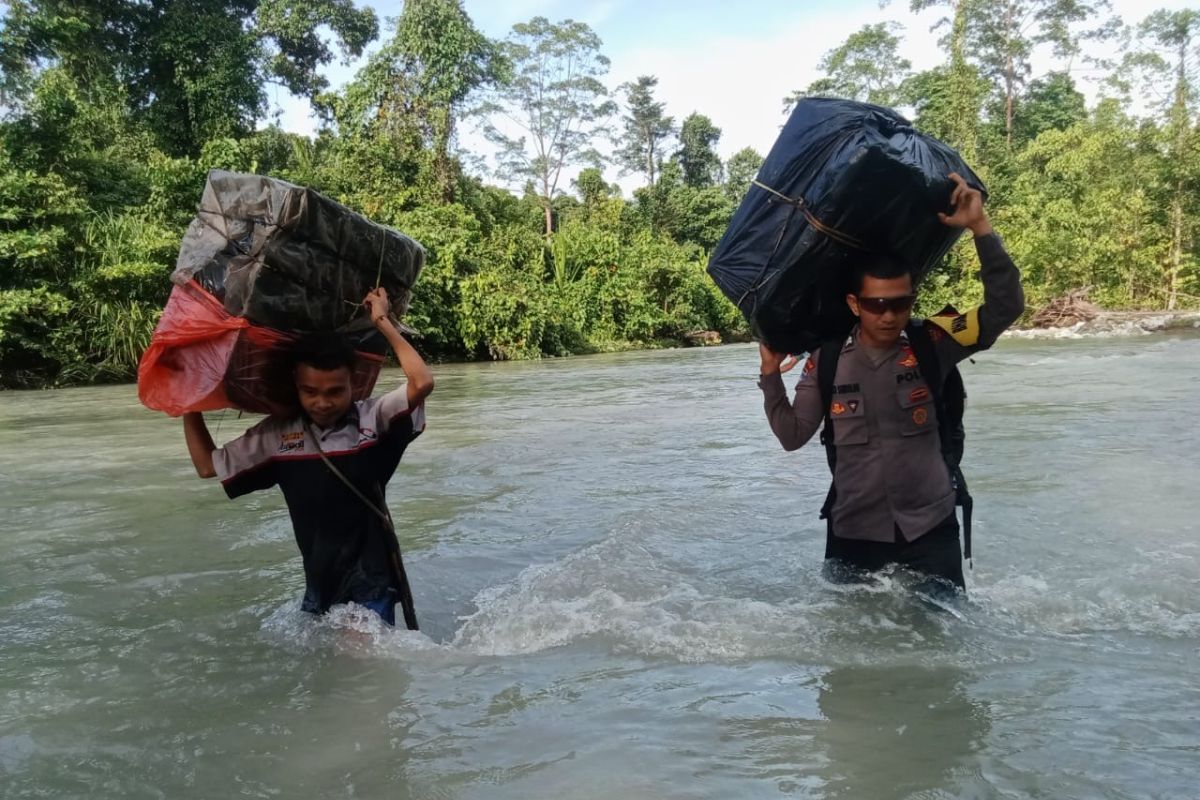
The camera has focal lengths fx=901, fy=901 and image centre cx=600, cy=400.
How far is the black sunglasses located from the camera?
2.78 metres

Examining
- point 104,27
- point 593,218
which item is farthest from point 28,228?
point 593,218

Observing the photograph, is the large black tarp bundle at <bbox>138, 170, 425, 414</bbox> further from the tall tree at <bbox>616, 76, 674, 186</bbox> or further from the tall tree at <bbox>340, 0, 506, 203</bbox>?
the tall tree at <bbox>616, 76, 674, 186</bbox>

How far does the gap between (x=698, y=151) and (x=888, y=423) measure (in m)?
45.3

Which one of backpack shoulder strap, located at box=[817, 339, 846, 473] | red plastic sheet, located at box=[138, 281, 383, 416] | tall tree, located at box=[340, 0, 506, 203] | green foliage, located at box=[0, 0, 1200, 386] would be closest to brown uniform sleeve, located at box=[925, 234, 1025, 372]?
backpack shoulder strap, located at box=[817, 339, 846, 473]

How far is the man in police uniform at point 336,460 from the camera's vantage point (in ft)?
9.23

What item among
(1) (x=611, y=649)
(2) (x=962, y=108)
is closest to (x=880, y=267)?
(1) (x=611, y=649)

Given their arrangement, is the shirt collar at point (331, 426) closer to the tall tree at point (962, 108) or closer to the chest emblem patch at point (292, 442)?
the chest emblem patch at point (292, 442)

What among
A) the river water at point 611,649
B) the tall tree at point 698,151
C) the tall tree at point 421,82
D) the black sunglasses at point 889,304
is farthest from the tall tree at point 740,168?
the black sunglasses at point 889,304

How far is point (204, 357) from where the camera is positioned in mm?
2697

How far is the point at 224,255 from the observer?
2.68 metres

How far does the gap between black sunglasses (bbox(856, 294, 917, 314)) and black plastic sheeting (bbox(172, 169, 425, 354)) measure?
1.63 metres

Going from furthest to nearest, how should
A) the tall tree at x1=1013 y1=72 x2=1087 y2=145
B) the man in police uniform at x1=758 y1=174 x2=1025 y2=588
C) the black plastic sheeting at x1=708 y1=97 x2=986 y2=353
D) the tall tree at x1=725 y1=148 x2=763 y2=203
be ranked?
the tall tree at x1=725 y1=148 x2=763 y2=203 < the tall tree at x1=1013 y1=72 x2=1087 y2=145 < the man in police uniform at x1=758 y1=174 x2=1025 y2=588 < the black plastic sheeting at x1=708 y1=97 x2=986 y2=353

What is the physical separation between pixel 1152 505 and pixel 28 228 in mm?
17997

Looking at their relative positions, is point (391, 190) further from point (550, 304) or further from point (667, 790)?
point (667, 790)
